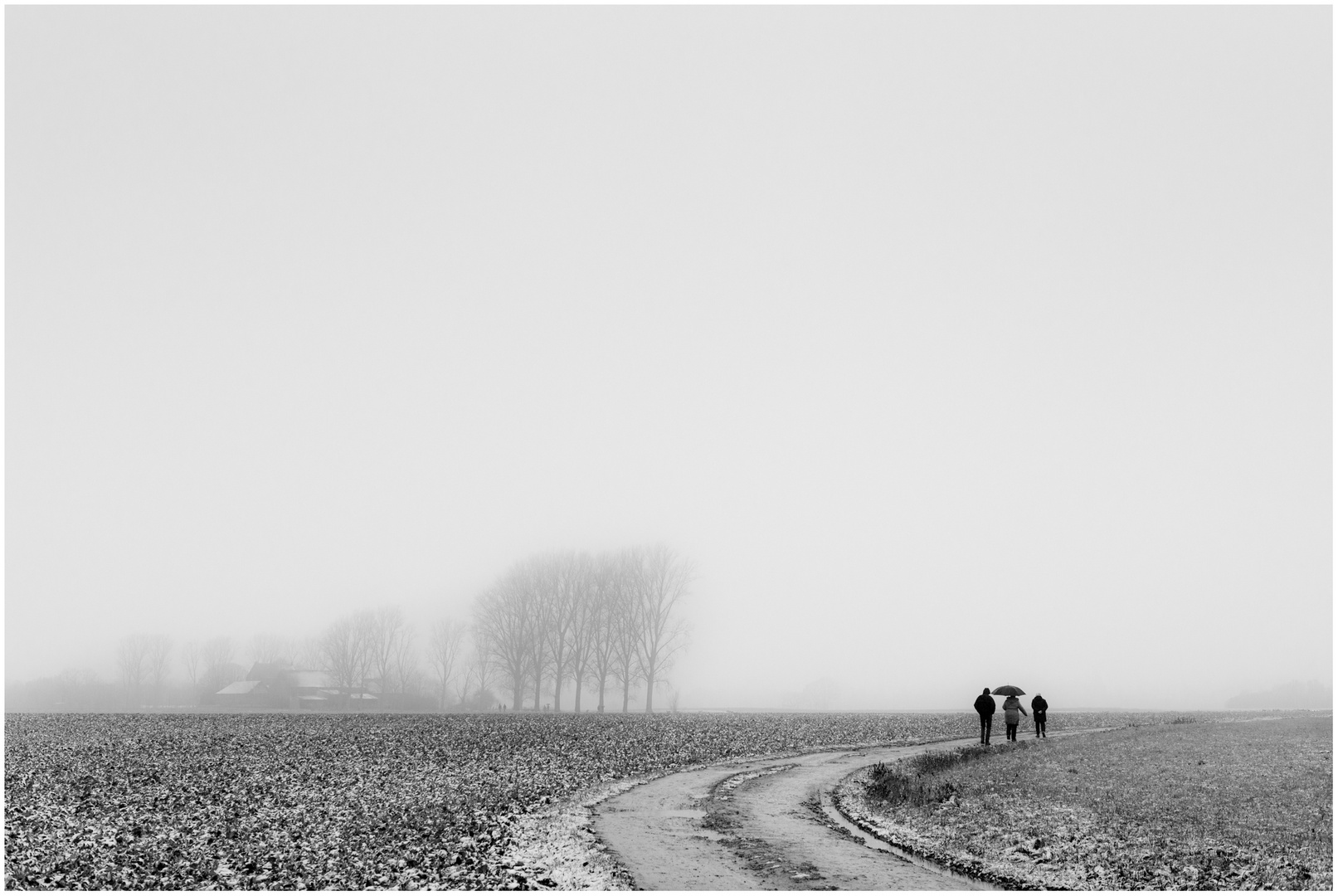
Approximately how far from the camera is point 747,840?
17531 mm

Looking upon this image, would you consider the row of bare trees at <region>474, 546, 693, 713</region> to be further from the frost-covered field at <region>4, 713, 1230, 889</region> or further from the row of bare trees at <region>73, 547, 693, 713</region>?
the frost-covered field at <region>4, 713, 1230, 889</region>

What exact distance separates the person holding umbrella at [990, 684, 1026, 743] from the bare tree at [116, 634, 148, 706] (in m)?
156

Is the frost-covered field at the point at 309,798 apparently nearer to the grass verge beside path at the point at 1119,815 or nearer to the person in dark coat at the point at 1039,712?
the person in dark coat at the point at 1039,712

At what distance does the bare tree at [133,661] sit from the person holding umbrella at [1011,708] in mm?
155826

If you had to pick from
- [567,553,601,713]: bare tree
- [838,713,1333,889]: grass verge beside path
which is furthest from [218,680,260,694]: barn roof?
[838,713,1333,889]: grass verge beside path

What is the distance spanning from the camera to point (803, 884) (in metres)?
13.9

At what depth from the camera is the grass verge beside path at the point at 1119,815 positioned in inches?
542

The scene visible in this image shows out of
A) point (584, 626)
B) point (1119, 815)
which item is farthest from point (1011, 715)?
point (584, 626)

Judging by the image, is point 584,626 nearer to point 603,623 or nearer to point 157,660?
point 603,623

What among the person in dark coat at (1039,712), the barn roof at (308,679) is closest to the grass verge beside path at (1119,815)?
Answer: the person in dark coat at (1039,712)

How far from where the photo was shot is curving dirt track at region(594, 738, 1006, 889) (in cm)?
1428

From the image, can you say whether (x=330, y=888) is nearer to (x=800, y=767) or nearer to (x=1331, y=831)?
(x=1331, y=831)

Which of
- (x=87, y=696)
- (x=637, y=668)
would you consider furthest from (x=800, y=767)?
(x=87, y=696)

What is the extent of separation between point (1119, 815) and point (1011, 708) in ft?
73.0
